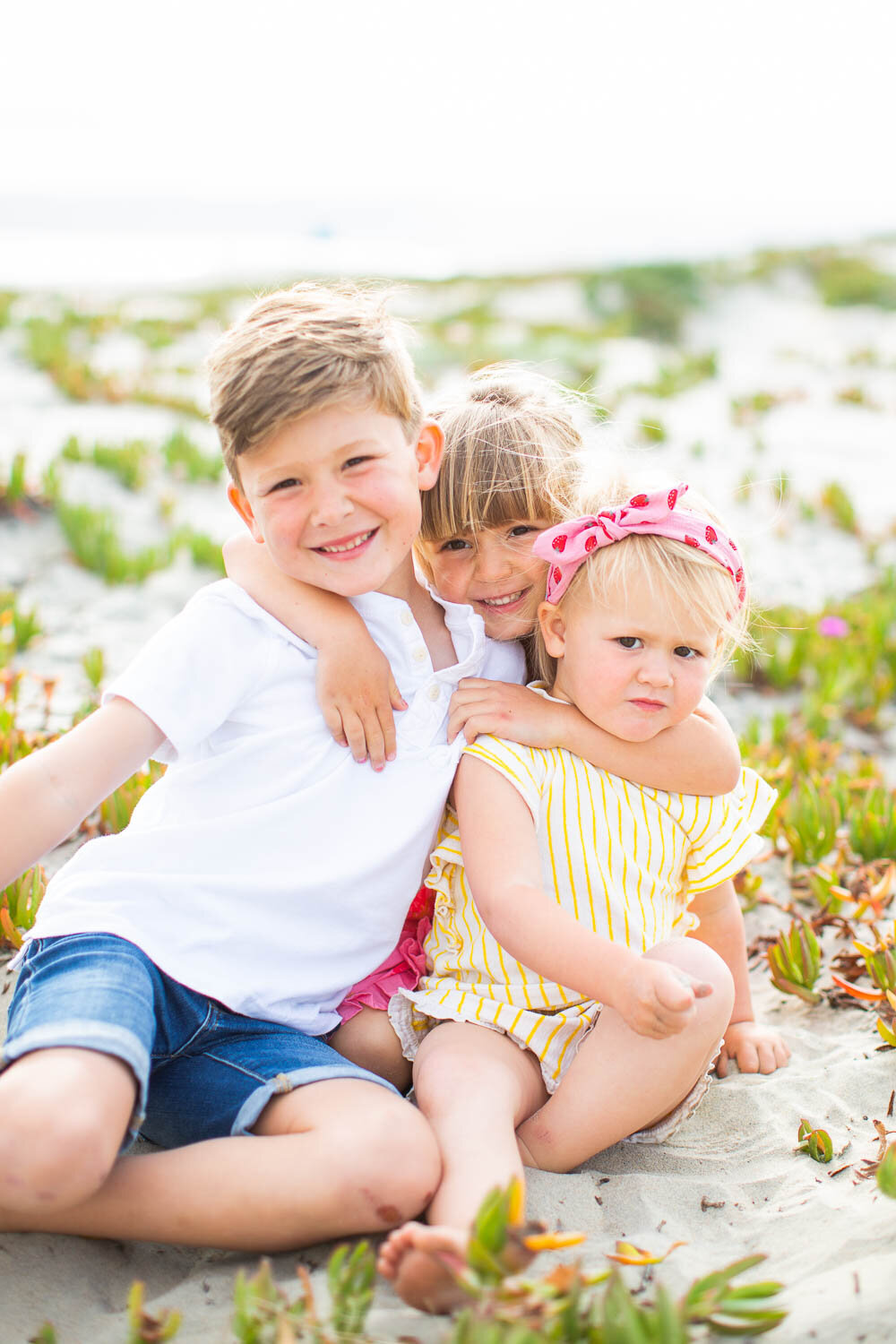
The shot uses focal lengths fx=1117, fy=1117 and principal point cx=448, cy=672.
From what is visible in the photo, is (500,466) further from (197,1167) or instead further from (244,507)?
(197,1167)

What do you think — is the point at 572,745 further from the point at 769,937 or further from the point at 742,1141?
the point at 769,937

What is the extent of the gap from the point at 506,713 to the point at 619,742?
0.23 meters

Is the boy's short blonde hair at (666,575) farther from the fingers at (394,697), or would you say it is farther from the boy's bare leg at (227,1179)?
the boy's bare leg at (227,1179)

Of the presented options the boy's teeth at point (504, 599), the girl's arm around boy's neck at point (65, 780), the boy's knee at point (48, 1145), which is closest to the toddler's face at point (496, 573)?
the boy's teeth at point (504, 599)

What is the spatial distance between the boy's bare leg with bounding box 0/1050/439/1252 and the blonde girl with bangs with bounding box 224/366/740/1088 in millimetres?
433

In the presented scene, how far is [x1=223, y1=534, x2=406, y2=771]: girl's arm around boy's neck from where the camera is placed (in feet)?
7.11

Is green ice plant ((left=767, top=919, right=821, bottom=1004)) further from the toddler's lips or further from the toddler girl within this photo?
the toddler's lips

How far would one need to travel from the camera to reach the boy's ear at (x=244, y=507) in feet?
7.28

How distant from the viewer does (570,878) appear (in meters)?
2.14

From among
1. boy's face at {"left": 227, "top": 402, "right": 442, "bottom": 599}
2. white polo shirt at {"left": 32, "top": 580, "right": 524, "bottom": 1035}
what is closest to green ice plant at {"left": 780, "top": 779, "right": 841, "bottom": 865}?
white polo shirt at {"left": 32, "top": 580, "right": 524, "bottom": 1035}

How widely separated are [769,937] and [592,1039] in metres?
1.03

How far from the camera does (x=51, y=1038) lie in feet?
5.68

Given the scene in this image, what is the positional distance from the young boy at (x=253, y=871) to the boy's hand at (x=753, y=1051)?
79 centimetres

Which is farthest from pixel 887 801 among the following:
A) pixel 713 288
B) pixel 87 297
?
pixel 713 288
